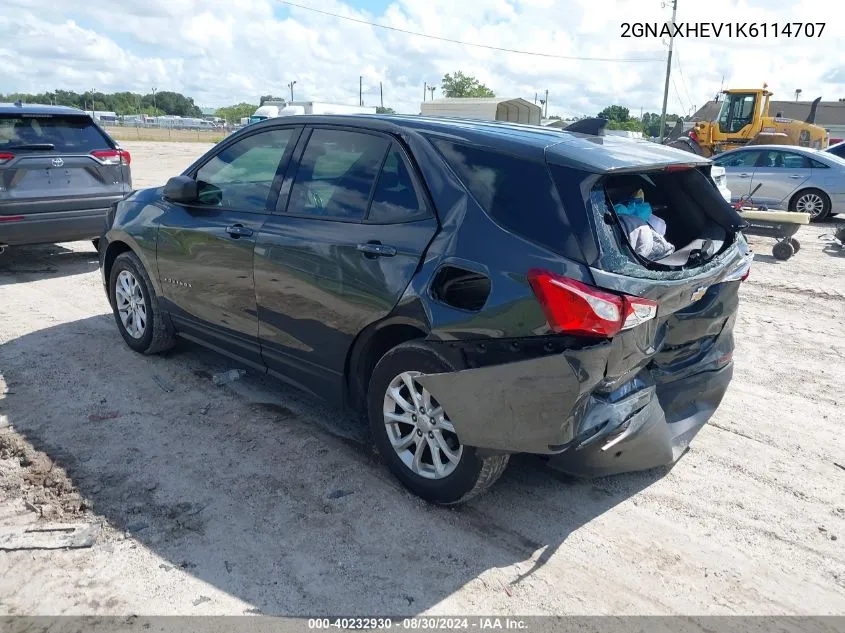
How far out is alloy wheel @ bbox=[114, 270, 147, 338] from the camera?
5250 millimetres

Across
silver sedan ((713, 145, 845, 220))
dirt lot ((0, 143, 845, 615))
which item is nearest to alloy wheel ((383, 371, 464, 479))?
dirt lot ((0, 143, 845, 615))

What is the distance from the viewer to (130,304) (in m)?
5.35

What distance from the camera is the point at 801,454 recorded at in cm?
399

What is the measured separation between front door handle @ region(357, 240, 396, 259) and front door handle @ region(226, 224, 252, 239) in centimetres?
98

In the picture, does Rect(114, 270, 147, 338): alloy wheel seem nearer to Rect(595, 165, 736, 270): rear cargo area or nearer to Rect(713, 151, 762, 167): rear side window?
Rect(595, 165, 736, 270): rear cargo area

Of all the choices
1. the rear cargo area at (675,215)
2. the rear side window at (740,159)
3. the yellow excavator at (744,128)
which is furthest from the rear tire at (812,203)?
the rear cargo area at (675,215)

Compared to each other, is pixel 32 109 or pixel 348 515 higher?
pixel 32 109

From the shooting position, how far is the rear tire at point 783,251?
9.74 m

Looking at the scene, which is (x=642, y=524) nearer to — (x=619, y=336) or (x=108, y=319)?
(x=619, y=336)

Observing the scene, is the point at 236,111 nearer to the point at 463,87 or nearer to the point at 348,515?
the point at 463,87

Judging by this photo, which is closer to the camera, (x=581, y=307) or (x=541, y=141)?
(x=581, y=307)

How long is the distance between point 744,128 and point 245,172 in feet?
71.3

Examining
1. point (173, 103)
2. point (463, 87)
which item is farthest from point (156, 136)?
A: point (173, 103)

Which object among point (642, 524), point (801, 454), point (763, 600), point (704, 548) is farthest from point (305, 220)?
point (801, 454)
